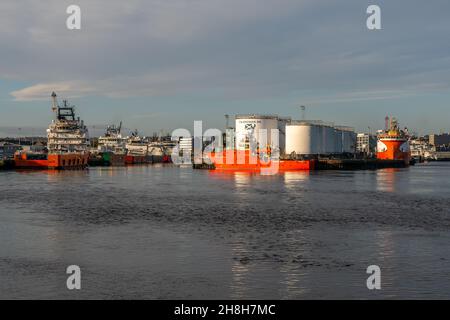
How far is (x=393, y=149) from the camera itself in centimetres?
16262

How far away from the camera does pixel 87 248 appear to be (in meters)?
27.6

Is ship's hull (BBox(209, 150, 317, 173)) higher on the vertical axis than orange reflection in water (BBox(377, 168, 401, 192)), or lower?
higher

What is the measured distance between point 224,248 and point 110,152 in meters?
159

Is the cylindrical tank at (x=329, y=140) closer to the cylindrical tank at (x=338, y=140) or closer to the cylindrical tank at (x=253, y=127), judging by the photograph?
the cylindrical tank at (x=338, y=140)

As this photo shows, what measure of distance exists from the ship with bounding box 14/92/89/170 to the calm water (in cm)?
7950

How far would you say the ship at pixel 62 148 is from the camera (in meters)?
128

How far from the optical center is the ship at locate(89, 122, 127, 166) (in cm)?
17138

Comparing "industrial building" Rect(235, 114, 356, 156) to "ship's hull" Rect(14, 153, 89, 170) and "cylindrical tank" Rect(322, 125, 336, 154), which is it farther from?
"ship's hull" Rect(14, 153, 89, 170)

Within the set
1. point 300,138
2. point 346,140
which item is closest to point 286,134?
point 300,138

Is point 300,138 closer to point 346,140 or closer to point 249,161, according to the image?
point 249,161

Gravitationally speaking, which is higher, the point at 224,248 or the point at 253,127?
the point at 253,127

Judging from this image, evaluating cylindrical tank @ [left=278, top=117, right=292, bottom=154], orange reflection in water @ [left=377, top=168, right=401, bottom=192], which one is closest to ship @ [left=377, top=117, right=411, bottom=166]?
cylindrical tank @ [left=278, top=117, right=292, bottom=154]

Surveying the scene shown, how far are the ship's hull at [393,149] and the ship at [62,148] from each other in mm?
83860
